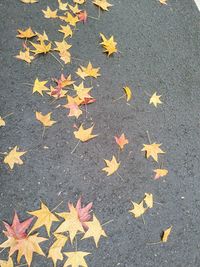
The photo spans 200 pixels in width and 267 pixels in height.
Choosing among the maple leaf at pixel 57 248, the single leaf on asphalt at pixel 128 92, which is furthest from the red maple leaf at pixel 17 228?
the single leaf on asphalt at pixel 128 92

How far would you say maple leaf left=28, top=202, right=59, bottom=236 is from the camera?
2.16m

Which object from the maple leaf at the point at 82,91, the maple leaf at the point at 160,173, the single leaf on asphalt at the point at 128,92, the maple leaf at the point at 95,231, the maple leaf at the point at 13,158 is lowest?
the maple leaf at the point at 95,231

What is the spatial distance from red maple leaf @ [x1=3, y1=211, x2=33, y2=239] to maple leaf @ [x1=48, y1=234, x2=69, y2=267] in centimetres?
19

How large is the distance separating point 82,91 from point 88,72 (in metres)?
0.25

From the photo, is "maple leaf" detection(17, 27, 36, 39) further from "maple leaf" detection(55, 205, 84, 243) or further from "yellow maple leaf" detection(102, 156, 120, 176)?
"maple leaf" detection(55, 205, 84, 243)

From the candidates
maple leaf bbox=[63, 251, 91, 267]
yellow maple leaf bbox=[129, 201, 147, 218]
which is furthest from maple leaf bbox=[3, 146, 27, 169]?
yellow maple leaf bbox=[129, 201, 147, 218]

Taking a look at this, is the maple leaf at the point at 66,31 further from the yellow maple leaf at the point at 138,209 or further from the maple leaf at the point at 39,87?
the yellow maple leaf at the point at 138,209

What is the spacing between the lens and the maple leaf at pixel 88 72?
2.96 m

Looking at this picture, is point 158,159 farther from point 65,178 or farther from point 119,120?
point 65,178

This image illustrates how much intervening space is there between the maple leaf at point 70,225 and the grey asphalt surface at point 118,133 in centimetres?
8

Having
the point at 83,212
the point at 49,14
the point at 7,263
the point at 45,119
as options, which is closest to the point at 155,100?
the point at 45,119

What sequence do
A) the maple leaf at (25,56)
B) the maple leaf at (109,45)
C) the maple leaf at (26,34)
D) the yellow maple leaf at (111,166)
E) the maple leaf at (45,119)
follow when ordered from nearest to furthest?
1. the yellow maple leaf at (111,166)
2. the maple leaf at (45,119)
3. the maple leaf at (25,56)
4. the maple leaf at (26,34)
5. the maple leaf at (109,45)

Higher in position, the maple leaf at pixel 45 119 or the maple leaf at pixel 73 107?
the maple leaf at pixel 73 107

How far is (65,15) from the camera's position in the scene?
3383mm
